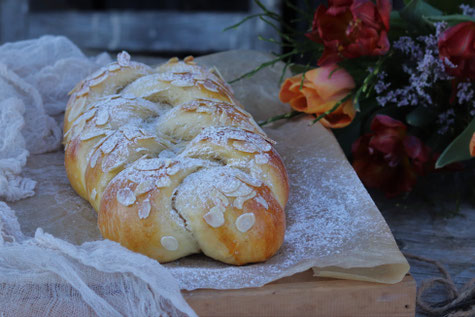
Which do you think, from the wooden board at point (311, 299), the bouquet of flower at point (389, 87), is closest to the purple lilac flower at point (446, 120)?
the bouquet of flower at point (389, 87)


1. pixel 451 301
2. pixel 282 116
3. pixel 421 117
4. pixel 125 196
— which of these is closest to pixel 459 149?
pixel 421 117

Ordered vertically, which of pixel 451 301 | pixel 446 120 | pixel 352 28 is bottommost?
pixel 451 301

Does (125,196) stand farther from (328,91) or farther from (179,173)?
(328,91)

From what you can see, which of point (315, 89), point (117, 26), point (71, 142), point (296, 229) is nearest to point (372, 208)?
point (296, 229)

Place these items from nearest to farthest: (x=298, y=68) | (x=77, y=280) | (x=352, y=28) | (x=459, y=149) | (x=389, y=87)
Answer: (x=77, y=280) → (x=459, y=149) → (x=352, y=28) → (x=389, y=87) → (x=298, y=68)

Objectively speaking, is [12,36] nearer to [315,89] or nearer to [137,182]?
[315,89]

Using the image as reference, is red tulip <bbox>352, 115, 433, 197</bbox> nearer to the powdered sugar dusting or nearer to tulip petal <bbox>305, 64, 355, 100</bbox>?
tulip petal <bbox>305, 64, 355, 100</bbox>

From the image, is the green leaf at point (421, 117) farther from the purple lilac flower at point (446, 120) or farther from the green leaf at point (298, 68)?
the green leaf at point (298, 68)
